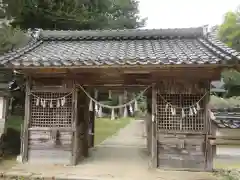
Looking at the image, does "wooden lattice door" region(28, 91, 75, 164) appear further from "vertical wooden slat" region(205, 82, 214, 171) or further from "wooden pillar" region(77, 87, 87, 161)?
"vertical wooden slat" region(205, 82, 214, 171)

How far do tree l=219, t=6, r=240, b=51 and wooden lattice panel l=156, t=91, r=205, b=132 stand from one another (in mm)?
26202

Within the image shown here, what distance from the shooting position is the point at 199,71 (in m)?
7.63

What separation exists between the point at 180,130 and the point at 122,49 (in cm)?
318

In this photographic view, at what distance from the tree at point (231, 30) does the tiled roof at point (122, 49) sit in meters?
24.4

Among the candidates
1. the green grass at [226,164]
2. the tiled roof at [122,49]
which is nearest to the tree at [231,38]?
the tiled roof at [122,49]

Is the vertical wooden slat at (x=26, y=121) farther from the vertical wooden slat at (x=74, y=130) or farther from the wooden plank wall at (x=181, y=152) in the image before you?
the wooden plank wall at (x=181, y=152)

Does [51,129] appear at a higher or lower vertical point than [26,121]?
lower

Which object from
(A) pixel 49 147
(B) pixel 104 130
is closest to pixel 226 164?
(A) pixel 49 147

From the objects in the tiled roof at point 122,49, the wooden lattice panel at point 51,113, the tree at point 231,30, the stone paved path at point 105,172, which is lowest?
the stone paved path at point 105,172

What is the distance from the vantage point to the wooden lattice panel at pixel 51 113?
829cm

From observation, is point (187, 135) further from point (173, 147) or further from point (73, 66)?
point (73, 66)

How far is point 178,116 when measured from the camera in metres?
7.84

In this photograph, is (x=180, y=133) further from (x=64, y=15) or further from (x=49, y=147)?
(x=64, y=15)

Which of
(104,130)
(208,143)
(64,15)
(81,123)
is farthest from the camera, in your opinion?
(104,130)
